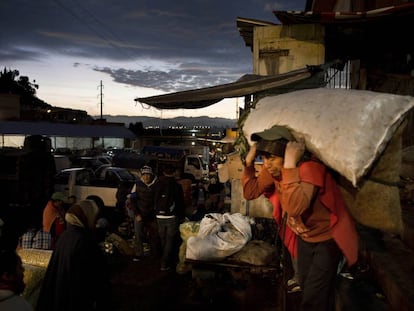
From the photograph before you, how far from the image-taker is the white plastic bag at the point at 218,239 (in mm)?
5680

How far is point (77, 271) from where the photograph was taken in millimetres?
3340

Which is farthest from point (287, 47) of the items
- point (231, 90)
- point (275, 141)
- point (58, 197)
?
point (275, 141)

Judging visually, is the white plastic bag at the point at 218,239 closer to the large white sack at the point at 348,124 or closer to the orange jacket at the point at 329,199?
the orange jacket at the point at 329,199

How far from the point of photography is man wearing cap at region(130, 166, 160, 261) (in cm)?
736

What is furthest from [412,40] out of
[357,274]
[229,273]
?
[229,273]

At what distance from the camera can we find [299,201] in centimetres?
245

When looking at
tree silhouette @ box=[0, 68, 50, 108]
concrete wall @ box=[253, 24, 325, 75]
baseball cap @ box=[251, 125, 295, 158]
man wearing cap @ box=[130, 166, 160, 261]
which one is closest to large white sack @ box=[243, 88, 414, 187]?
baseball cap @ box=[251, 125, 295, 158]

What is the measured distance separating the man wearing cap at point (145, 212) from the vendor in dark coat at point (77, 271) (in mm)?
3738

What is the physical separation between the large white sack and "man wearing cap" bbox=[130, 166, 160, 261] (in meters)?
4.89

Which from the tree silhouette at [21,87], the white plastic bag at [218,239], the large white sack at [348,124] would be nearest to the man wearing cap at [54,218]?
the white plastic bag at [218,239]

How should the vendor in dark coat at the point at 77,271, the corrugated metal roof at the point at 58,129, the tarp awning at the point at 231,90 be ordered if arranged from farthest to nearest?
the corrugated metal roof at the point at 58,129
the tarp awning at the point at 231,90
the vendor in dark coat at the point at 77,271

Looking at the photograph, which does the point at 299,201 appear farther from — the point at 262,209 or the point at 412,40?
the point at 412,40

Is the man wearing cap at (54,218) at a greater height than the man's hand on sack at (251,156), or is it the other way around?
the man's hand on sack at (251,156)

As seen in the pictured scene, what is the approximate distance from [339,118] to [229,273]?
403cm
